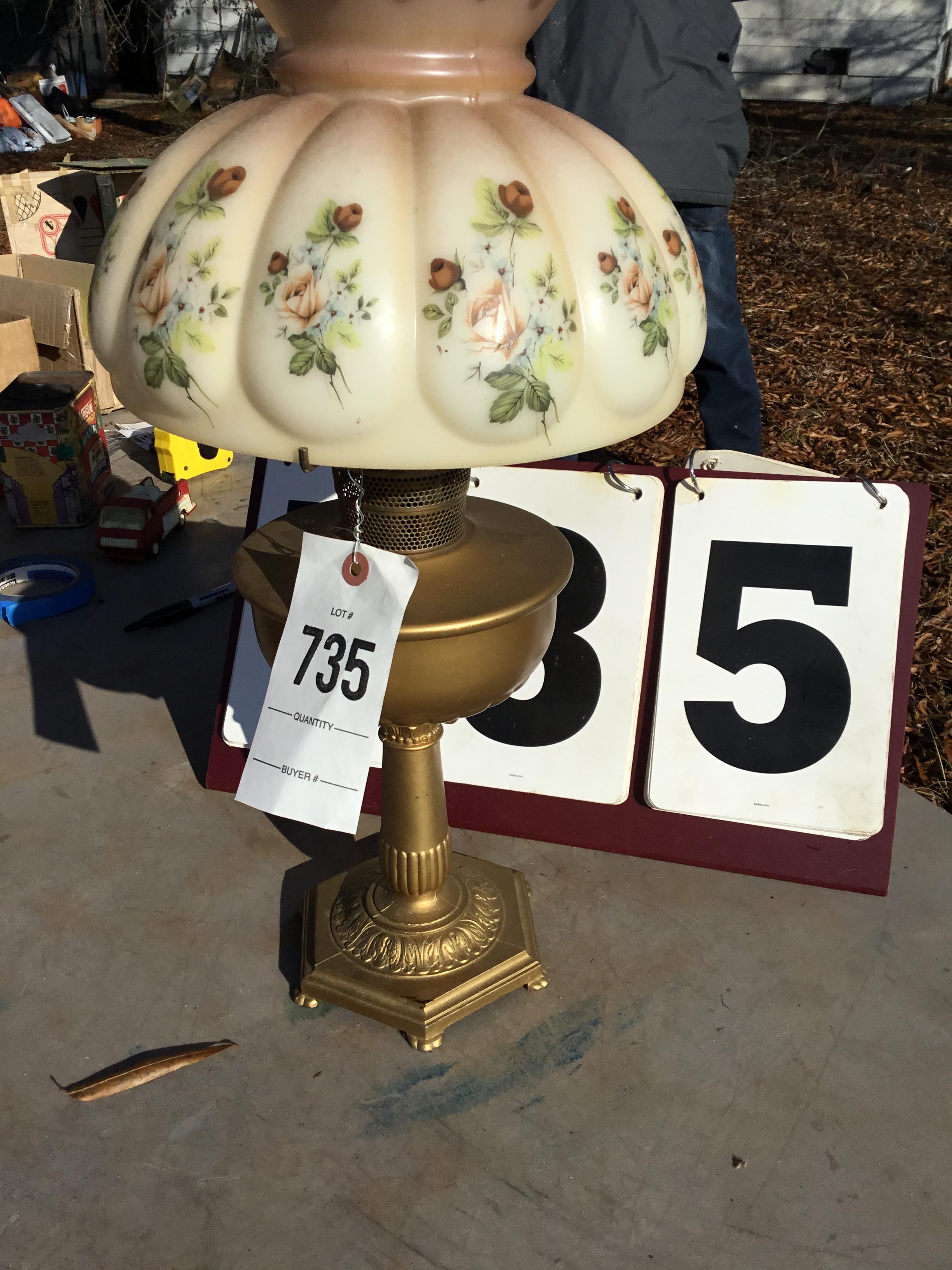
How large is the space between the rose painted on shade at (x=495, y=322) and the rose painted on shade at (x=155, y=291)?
13.5 inches

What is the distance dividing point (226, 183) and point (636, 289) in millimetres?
465

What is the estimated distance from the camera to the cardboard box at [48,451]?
128 inches

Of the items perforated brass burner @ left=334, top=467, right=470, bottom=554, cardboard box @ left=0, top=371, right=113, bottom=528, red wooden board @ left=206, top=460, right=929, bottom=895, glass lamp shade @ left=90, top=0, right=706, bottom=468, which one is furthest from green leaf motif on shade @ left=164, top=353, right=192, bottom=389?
cardboard box @ left=0, top=371, right=113, bottom=528

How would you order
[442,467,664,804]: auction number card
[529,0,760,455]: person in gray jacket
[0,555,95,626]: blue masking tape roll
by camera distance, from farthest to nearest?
[0,555,95,626]: blue masking tape roll
[529,0,760,455]: person in gray jacket
[442,467,664,804]: auction number card

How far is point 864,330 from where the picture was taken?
5.08m

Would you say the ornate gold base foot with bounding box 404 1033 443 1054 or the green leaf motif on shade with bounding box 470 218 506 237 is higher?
the green leaf motif on shade with bounding box 470 218 506 237

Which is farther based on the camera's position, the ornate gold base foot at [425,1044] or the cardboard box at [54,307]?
the cardboard box at [54,307]

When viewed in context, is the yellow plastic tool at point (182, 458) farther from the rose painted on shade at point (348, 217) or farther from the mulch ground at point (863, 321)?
the rose painted on shade at point (348, 217)

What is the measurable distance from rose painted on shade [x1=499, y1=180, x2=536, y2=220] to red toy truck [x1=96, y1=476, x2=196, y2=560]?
229cm

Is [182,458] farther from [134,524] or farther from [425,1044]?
[425,1044]

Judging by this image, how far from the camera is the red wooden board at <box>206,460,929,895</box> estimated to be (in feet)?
6.27

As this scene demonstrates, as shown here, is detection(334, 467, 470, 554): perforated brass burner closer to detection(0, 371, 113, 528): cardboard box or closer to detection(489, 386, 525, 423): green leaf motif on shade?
detection(489, 386, 525, 423): green leaf motif on shade

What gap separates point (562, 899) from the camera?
190cm

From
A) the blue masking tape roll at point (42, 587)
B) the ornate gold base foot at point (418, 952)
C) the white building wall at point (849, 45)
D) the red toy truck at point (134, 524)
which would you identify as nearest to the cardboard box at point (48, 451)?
the red toy truck at point (134, 524)
